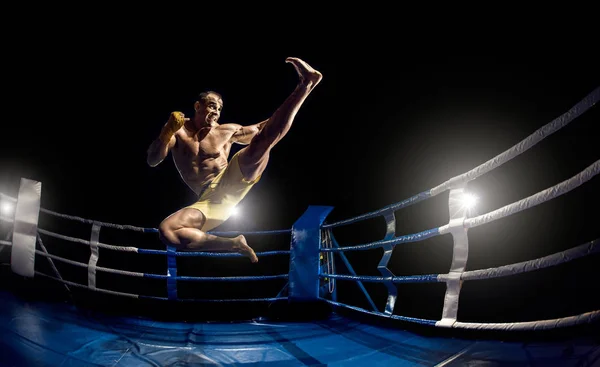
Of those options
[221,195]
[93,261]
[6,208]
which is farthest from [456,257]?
[6,208]

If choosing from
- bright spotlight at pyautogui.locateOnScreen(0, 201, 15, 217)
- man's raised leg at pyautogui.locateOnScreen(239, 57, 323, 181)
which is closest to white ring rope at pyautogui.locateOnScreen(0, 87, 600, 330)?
man's raised leg at pyautogui.locateOnScreen(239, 57, 323, 181)

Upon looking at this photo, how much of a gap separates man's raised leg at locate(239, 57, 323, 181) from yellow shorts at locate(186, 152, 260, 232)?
23 centimetres

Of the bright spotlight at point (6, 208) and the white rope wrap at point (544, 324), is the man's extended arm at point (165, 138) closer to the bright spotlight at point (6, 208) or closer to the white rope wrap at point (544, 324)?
the white rope wrap at point (544, 324)

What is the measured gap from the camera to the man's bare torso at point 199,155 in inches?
93.7

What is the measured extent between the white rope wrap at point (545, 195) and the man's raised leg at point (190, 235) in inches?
61.1

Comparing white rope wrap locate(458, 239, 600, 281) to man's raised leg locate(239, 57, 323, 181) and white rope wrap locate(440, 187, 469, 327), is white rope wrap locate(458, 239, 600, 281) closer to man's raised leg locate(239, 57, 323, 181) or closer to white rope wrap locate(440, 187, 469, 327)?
white rope wrap locate(440, 187, 469, 327)

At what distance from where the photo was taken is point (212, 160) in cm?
242

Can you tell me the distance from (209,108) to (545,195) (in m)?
2.25

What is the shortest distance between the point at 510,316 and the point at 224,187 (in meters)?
5.25

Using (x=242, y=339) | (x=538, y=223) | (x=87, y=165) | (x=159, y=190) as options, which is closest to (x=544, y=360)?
(x=242, y=339)

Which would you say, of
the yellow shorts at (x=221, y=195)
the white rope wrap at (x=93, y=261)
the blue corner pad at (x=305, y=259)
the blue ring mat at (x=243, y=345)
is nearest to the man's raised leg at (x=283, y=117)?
the yellow shorts at (x=221, y=195)

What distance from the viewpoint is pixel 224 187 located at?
7.55 feet

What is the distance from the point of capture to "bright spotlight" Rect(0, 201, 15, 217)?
11.0 ft

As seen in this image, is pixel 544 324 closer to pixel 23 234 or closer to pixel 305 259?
pixel 305 259
